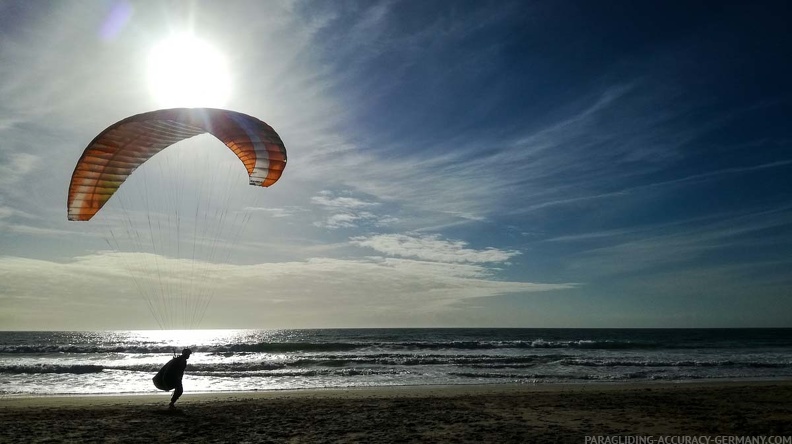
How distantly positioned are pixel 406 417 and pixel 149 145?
291 inches

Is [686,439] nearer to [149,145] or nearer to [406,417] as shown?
[406,417]

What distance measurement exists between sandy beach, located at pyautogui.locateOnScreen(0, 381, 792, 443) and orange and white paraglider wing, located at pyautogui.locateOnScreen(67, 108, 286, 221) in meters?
4.11

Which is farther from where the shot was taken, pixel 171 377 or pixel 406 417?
pixel 171 377

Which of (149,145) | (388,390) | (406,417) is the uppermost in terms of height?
(149,145)

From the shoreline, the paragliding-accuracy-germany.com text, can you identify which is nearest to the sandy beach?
the paragliding-accuracy-germany.com text

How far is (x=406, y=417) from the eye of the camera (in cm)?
903

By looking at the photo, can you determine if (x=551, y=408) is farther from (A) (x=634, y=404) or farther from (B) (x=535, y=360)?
(B) (x=535, y=360)

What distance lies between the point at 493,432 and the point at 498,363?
653 inches

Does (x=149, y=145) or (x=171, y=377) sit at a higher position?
(x=149, y=145)

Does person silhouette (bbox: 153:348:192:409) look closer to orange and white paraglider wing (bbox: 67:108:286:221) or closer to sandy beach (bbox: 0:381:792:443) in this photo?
sandy beach (bbox: 0:381:792:443)

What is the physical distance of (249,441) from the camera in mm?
7051

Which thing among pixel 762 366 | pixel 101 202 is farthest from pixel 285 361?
pixel 762 366

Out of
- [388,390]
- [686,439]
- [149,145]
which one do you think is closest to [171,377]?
[149,145]

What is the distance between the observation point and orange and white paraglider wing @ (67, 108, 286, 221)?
9062 millimetres
